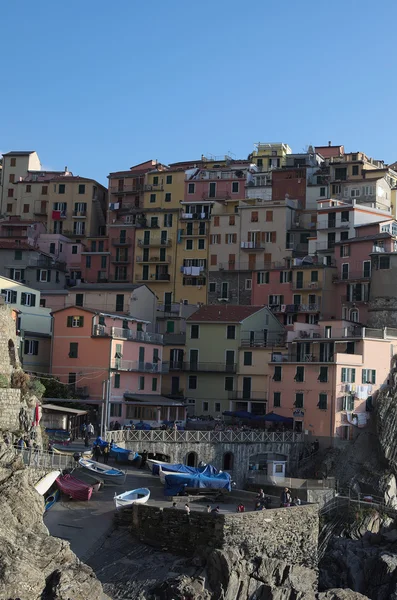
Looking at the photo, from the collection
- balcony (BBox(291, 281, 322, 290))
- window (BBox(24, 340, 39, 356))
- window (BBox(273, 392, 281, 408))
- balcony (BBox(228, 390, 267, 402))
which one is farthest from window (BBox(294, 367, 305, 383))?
window (BBox(24, 340, 39, 356))

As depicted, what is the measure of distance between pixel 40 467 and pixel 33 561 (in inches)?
485

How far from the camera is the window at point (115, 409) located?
2603 inches

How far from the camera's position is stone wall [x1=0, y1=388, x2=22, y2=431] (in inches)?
1859

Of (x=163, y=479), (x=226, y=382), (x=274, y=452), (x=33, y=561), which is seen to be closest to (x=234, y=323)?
(x=226, y=382)

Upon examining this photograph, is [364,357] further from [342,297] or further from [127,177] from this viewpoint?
[127,177]

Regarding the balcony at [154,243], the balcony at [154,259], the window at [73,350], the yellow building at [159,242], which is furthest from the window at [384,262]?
the window at [73,350]

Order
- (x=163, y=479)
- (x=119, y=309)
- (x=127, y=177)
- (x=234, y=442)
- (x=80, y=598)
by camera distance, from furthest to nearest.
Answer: (x=127, y=177), (x=119, y=309), (x=234, y=442), (x=163, y=479), (x=80, y=598)

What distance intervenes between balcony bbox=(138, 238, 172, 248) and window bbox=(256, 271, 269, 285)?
35.4ft

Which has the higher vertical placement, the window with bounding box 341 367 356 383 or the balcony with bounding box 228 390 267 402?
the window with bounding box 341 367 356 383

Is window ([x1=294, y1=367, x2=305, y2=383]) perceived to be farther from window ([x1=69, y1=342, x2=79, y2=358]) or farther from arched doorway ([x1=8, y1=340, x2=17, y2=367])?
arched doorway ([x1=8, y1=340, x2=17, y2=367])

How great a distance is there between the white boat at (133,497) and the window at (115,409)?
19.8 m

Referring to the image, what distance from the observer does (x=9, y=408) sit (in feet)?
157

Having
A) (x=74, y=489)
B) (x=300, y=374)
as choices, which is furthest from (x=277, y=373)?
(x=74, y=489)

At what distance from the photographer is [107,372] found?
67.8 metres
